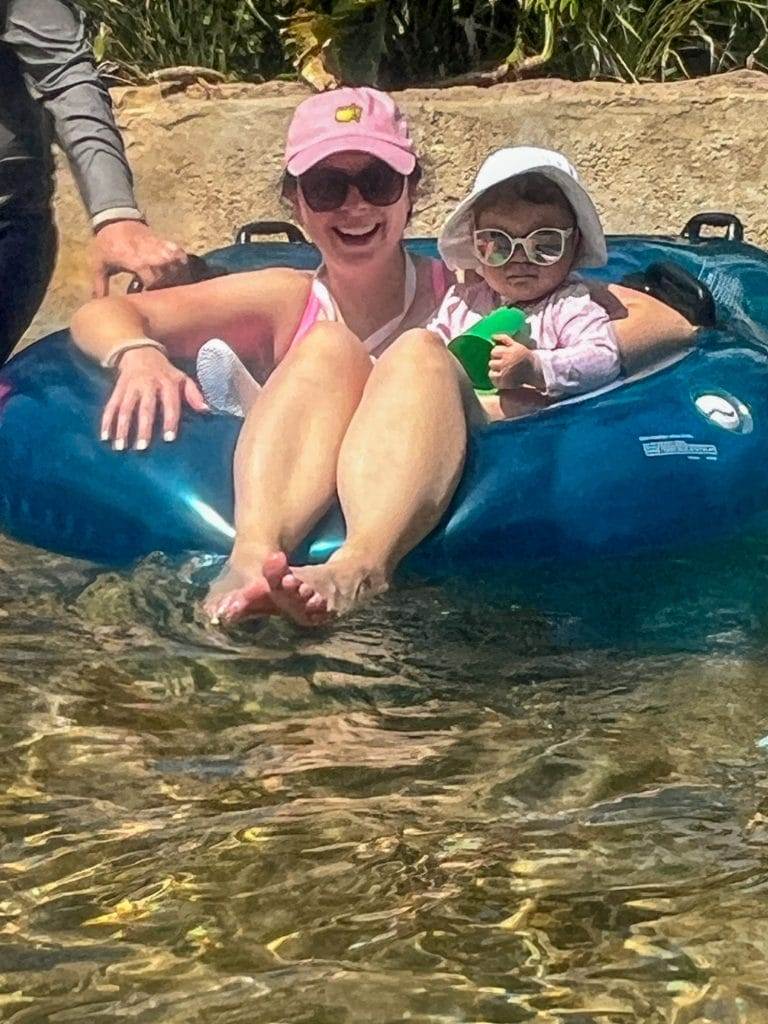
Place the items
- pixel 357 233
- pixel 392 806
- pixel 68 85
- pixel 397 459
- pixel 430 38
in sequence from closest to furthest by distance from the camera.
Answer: pixel 392 806, pixel 397 459, pixel 357 233, pixel 68 85, pixel 430 38

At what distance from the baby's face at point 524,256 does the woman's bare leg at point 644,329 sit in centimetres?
14

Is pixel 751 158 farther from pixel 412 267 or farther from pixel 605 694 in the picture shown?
pixel 605 694

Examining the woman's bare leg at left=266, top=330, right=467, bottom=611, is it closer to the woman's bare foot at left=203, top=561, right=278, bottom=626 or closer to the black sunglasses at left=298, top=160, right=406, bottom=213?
the woman's bare foot at left=203, top=561, right=278, bottom=626

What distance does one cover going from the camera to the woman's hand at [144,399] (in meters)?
3.04

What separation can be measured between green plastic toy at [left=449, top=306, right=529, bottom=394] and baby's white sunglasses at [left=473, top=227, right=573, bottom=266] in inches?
4.4

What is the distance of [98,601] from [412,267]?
101 cm

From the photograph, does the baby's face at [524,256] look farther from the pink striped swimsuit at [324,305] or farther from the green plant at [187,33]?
the green plant at [187,33]

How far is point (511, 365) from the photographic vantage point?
2922 mm

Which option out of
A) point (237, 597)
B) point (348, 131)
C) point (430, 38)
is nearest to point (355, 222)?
point (348, 131)

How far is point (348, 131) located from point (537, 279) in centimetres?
48

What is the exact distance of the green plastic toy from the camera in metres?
3.03

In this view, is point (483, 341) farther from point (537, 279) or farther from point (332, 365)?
point (332, 365)

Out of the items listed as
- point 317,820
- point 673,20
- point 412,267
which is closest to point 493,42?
point 673,20

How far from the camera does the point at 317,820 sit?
6.68 feet
